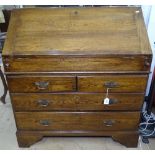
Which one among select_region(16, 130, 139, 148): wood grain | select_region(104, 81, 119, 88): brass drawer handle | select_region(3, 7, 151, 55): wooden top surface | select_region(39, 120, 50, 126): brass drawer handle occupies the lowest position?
select_region(16, 130, 139, 148): wood grain

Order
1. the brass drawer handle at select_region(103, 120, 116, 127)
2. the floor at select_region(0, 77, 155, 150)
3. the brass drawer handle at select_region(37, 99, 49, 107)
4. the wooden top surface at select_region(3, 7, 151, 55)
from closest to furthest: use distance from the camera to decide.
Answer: the wooden top surface at select_region(3, 7, 151, 55) → the brass drawer handle at select_region(37, 99, 49, 107) → the brass drawer handle at select_region(103, 120, 116, 127) → the floor at select_region(0, 77, 155, 150)

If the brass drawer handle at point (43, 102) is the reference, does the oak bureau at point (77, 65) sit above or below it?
above

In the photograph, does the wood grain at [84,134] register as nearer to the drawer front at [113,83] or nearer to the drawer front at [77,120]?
the drawer front at [77,120]

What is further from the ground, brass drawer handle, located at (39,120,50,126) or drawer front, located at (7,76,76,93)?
drawer front, located at (7,76,76,93)

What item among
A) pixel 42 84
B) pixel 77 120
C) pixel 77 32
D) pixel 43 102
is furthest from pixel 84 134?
pixel 77 32

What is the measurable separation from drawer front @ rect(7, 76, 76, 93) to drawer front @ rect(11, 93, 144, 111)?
0.14ft

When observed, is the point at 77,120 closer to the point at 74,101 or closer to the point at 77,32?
the point at 74,101

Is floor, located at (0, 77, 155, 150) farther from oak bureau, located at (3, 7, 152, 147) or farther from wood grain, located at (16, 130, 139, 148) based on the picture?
oak bureau, located at (3, 7, 152, 147)

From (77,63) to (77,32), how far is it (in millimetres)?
183

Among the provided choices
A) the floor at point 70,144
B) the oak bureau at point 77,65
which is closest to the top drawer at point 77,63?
the oak bureau at point 77,65

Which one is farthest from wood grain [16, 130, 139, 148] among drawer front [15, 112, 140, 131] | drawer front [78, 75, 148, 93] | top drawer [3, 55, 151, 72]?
top drawer [3, 55, 151, 72]

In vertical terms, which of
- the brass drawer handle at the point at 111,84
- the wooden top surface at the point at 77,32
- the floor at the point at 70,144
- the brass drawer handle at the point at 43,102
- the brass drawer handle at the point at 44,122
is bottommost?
the floor at the point at 70,144

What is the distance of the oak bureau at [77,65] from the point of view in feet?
4.35

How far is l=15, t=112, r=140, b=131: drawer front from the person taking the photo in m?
1.61
